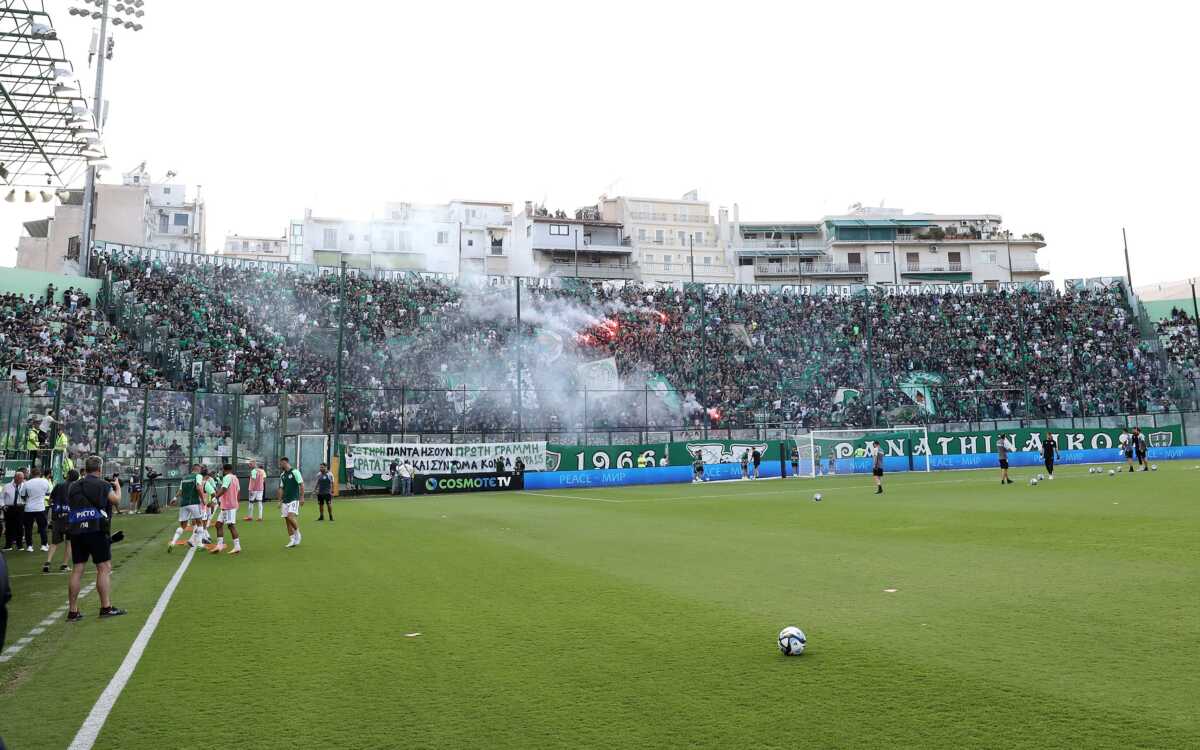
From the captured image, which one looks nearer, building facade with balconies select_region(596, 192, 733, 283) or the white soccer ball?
the white soccer ball

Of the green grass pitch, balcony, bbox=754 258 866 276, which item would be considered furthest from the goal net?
balcony, bbox=754 258 866 276

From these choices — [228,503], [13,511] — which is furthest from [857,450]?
[13,511]

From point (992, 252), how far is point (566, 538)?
85665 mm

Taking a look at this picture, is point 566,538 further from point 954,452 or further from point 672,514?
point 954,452

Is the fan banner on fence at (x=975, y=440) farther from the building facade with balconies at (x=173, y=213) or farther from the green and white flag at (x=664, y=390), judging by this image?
the building facade with balconies at (x=173, y=213)

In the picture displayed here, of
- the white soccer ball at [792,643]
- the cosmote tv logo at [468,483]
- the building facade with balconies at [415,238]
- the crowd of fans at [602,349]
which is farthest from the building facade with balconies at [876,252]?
the white soccer ball at [792,643]

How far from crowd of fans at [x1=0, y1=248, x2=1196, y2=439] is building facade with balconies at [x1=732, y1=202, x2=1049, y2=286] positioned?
28172 millimetres

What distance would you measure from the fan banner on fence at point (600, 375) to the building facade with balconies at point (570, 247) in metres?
30.2

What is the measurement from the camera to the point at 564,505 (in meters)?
28.8

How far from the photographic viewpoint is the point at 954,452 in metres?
47.2

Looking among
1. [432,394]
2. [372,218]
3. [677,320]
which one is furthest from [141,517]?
[372,218]

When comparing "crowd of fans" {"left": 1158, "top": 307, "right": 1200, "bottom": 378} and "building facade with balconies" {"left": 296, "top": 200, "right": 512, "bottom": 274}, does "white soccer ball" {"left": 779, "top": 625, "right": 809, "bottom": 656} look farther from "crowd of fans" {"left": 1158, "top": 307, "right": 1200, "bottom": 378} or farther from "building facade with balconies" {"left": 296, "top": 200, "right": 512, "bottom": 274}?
"building facade with balconies" {"left": 296, "top": 200, "right": 512, "bottom": 274}

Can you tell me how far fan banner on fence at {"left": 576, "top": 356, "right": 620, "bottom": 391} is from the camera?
174 ft

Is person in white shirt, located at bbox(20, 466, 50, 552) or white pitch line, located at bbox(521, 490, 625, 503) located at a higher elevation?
person in white shirt, located at bbox(20, 466, 50, 552)
